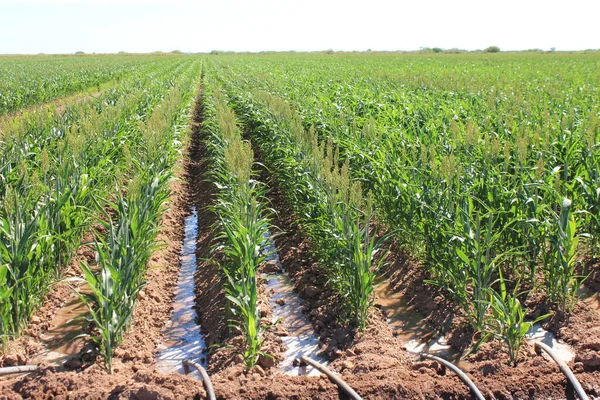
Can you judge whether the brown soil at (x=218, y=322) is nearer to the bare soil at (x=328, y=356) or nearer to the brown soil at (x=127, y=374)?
the bare soil at (x=328, y=356)

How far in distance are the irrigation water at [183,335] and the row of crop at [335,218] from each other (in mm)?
1176

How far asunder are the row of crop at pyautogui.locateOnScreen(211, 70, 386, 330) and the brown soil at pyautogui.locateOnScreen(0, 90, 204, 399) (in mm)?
1494

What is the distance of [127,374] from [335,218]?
215cm

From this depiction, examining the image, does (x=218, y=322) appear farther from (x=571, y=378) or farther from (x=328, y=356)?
(x=571, y=378)

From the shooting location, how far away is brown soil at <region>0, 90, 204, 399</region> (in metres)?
3.37

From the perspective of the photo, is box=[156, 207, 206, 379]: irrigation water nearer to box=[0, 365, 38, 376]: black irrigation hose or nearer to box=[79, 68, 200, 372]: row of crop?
box=[79, 68, 200, 372]: row of crop

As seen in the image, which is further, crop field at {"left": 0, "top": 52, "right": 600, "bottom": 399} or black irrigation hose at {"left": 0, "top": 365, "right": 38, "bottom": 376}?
black irrigation hose at {"left": 0, "top": 365, "right": 38, "bottom": 376}

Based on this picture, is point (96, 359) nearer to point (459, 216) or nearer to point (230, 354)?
point (230, 354)

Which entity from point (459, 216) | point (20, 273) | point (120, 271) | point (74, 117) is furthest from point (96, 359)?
point (74, 117)

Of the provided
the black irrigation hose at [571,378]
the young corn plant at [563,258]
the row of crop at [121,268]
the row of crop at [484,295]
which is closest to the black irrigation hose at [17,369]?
the row of crop at [121,268]

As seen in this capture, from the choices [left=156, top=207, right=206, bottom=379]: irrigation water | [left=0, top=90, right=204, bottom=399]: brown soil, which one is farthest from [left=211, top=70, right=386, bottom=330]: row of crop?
[left=0, top=90, right=204, bottom=399]: brown soil

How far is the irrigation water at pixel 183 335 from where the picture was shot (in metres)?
4.21

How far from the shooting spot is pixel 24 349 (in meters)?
4.23

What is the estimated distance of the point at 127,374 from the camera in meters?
3.81
